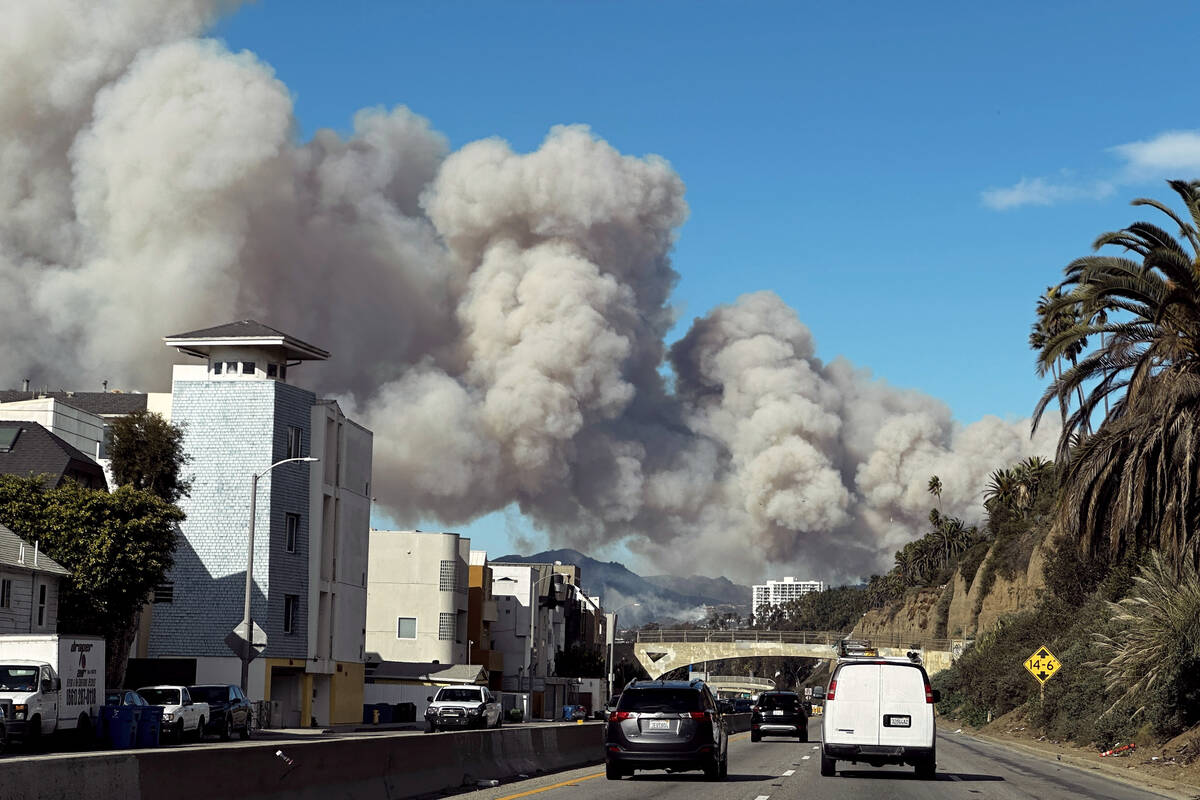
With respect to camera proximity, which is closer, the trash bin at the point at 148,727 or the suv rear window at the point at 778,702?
the trash bin at the point at 148,727

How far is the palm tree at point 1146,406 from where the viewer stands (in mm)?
32812

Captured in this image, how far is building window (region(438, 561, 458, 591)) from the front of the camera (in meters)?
99.7

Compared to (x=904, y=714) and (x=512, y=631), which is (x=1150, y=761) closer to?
(x=904, y=714)

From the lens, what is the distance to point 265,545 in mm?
67000

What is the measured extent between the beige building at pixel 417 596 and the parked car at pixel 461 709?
47.4 meters

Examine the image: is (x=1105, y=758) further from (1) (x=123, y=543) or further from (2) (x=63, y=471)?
(2) (x=63, y=471)

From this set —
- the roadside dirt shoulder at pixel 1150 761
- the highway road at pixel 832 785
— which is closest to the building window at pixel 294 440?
the roadside dirt shoulder at pixel 1150 761

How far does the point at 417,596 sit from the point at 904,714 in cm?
7893

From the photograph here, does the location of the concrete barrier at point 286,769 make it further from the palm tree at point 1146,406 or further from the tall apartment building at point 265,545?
the tall apartment building at point 265,545

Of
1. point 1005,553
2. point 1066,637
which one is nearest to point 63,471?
point 1066,637

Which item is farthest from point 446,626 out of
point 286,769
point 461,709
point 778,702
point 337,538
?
point 286,769

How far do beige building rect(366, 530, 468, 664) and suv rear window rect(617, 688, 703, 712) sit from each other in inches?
3038

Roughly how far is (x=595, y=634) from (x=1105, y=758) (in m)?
133

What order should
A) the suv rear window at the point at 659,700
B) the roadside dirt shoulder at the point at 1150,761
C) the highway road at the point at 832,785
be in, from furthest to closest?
the roadside dirt shoulder at the point at 1150,761 → the suv rear window at the point at 659,700 → the highway road at the point at 832,785
